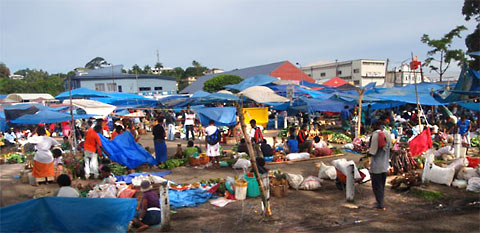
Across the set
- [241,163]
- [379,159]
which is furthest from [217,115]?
[379,159]

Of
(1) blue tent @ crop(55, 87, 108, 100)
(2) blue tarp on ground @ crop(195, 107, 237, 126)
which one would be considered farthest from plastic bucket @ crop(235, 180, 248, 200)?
(1) blue tent @ crop(55, 87, 108, 100)

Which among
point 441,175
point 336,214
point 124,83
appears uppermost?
point 124,83

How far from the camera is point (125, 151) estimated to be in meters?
9.24

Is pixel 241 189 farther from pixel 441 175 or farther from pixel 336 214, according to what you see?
pixel 441 175

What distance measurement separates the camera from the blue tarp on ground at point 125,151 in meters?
9.09

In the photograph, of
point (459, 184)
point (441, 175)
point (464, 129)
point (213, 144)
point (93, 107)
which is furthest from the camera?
point (93, 107)

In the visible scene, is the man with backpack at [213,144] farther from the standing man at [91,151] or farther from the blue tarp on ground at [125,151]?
the standing man at [91,151]

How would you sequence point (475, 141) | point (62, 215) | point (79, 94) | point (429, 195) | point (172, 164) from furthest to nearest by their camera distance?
point (79, 94)
point (475, 141)
point (172, 164)
point (429, 195)
point (62, 215)

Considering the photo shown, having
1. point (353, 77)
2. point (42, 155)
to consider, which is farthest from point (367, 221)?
point (353, 77)

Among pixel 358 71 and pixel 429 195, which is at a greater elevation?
pixel 358 71

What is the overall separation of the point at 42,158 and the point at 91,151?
3.84 feet

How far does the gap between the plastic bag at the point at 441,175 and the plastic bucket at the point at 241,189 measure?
4.29 m

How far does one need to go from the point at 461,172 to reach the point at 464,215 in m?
1.91

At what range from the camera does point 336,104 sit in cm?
1734
